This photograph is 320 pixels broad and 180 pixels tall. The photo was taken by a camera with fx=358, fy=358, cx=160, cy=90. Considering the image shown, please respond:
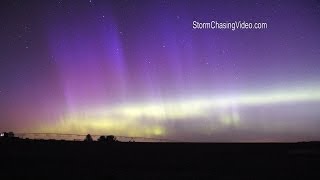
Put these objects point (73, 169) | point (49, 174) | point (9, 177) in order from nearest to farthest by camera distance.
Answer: point (9, 177) < point (49, 174) < point (73, 169)

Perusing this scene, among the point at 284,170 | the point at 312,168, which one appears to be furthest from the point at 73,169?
the point at 312,168

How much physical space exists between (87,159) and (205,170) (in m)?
9.51

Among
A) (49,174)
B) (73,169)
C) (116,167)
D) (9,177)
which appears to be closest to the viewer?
(9,177)

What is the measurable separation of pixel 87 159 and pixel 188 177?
33.8ft

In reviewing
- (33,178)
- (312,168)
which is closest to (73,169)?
(33,178)

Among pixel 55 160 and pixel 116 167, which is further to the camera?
pixel 55 160

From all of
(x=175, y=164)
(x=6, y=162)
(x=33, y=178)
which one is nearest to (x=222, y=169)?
(x=175, y=164)

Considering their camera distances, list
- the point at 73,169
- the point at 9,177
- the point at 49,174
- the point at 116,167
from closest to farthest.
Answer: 1. the point at 9,177
2. the point at 49,174
3. the point at 73,169
4. the point at 116,167

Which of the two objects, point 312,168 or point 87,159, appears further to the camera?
point 87,159

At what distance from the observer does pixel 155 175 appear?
2008 cm

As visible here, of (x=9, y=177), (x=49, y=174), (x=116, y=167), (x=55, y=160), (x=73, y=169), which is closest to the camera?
(x=9, y=177)

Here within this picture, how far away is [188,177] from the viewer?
19.3m

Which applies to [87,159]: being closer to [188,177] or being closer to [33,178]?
[33,178]

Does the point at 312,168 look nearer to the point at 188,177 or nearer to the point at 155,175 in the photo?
the point at 188,177
